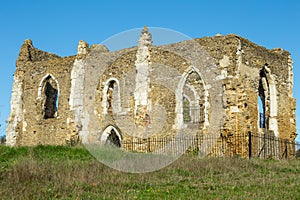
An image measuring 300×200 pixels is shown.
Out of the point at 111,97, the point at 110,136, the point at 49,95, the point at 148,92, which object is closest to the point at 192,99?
the point at 111,97

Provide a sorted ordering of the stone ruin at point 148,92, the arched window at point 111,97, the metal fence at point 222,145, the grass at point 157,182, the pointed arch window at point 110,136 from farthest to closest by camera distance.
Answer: the arched window at point 111,97 → the pointed arch window at point 110,136 → the stone ruin at point 148,92 → the metal fence at point 222,145 → the grass at point 157,182

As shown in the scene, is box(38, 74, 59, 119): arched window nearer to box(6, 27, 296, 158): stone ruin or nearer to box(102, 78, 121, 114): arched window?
box(6, 27, 296, 158): stone ruin

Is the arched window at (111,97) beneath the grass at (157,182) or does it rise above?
above

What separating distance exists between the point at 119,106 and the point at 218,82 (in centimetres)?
533

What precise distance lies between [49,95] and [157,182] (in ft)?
51.1

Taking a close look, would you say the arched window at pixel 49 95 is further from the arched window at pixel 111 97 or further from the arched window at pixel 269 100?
the arched window at pixel 269 100

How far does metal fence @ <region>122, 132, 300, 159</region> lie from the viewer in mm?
17734

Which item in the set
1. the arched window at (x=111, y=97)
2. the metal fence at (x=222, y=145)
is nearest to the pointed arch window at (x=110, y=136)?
the arched window at (x=111, y=97)

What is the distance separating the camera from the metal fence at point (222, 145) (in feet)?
58.2

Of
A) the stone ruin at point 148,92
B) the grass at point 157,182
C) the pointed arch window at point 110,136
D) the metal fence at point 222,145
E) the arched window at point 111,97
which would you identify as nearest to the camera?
the grass at point 157,182

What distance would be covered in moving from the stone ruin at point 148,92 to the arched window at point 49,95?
5 centimetres

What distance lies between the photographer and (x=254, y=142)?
18.3 metres

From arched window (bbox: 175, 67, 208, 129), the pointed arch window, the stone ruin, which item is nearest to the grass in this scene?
the stone ruin

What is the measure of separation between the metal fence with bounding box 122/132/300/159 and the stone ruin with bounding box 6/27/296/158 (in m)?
0.27
